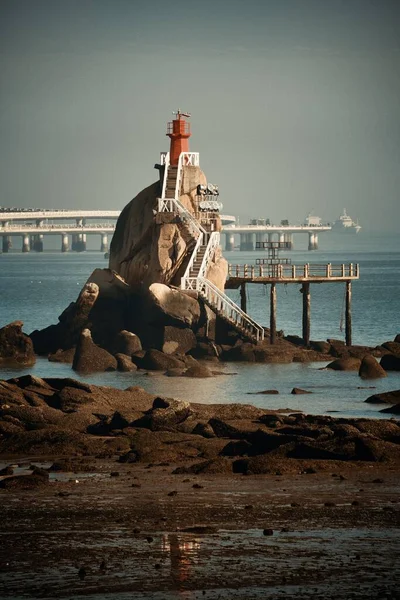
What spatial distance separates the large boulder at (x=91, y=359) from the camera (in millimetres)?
49094

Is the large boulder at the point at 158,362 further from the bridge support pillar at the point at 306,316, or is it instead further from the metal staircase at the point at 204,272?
the bridge support pillar at the point at 306,316

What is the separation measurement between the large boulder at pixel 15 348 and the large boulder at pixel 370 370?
12617 millimetres

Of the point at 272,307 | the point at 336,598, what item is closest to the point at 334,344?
the point at 272,307

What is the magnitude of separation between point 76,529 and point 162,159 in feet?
124

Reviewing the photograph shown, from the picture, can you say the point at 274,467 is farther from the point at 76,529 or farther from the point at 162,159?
the point at 162,159

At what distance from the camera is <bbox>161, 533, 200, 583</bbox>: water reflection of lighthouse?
758 inches

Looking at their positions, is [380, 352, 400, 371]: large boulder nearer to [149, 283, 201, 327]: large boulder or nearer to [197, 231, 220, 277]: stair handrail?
[149, 283, 201, 327]: large boulder

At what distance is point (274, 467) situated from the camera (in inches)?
1046

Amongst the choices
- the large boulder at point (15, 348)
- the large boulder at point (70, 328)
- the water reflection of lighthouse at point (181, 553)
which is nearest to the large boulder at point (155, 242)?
the large boulder at point (70, 328)

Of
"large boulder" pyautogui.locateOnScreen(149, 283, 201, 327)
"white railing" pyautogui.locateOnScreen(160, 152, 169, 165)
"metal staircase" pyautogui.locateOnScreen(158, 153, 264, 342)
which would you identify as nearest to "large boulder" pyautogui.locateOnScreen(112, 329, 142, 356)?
"large boulder" pyautogui.locateOnScreen(149, 283, 201, 327)

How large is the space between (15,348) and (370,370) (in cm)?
1396

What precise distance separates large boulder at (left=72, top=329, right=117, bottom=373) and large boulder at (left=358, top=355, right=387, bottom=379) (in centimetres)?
890

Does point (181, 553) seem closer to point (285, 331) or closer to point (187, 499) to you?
point (187, 499)

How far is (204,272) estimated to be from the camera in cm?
5578
